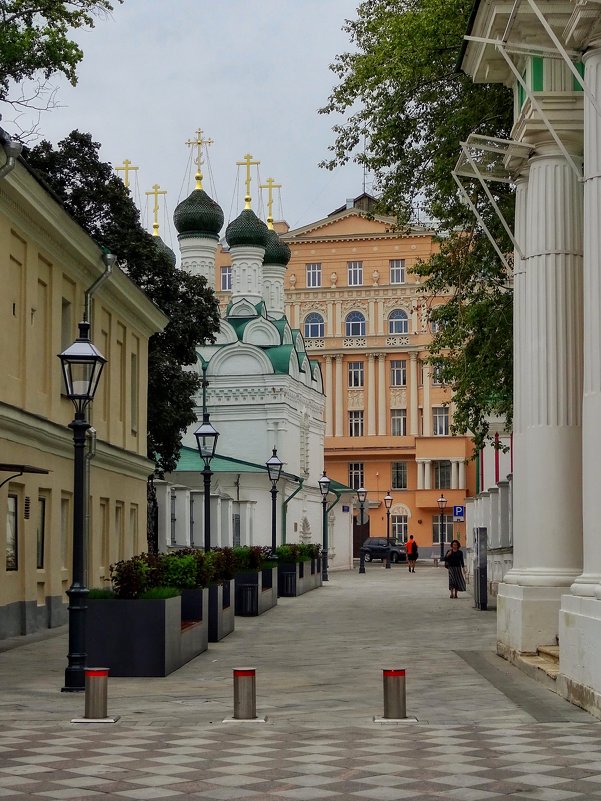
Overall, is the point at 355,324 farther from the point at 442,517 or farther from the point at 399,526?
the point at 442,517

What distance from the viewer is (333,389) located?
88625 millimetres

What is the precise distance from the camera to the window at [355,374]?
3494 inches

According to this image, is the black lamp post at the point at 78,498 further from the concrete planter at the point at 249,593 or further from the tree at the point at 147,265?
the tree at the point at 147,265

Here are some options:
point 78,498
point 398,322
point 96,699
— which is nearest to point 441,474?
point 398,322

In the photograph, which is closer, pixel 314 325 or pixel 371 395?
pixel 371 395

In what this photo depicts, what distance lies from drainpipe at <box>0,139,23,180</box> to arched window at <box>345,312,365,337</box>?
69265 millimetres

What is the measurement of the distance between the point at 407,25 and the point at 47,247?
7255 mm

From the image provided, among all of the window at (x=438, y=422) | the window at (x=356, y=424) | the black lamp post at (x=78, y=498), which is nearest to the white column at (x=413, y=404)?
the window at (x=438, y=422)

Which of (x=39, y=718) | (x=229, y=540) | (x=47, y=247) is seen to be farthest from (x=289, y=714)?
(x=229, y=540)

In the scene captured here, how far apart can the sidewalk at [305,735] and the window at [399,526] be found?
220 feet

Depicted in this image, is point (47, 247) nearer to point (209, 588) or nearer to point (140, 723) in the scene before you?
point (209, 588)

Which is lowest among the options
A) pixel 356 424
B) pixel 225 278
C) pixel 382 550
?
pixel 382 550

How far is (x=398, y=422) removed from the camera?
88.1 m

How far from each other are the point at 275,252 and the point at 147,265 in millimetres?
31925
